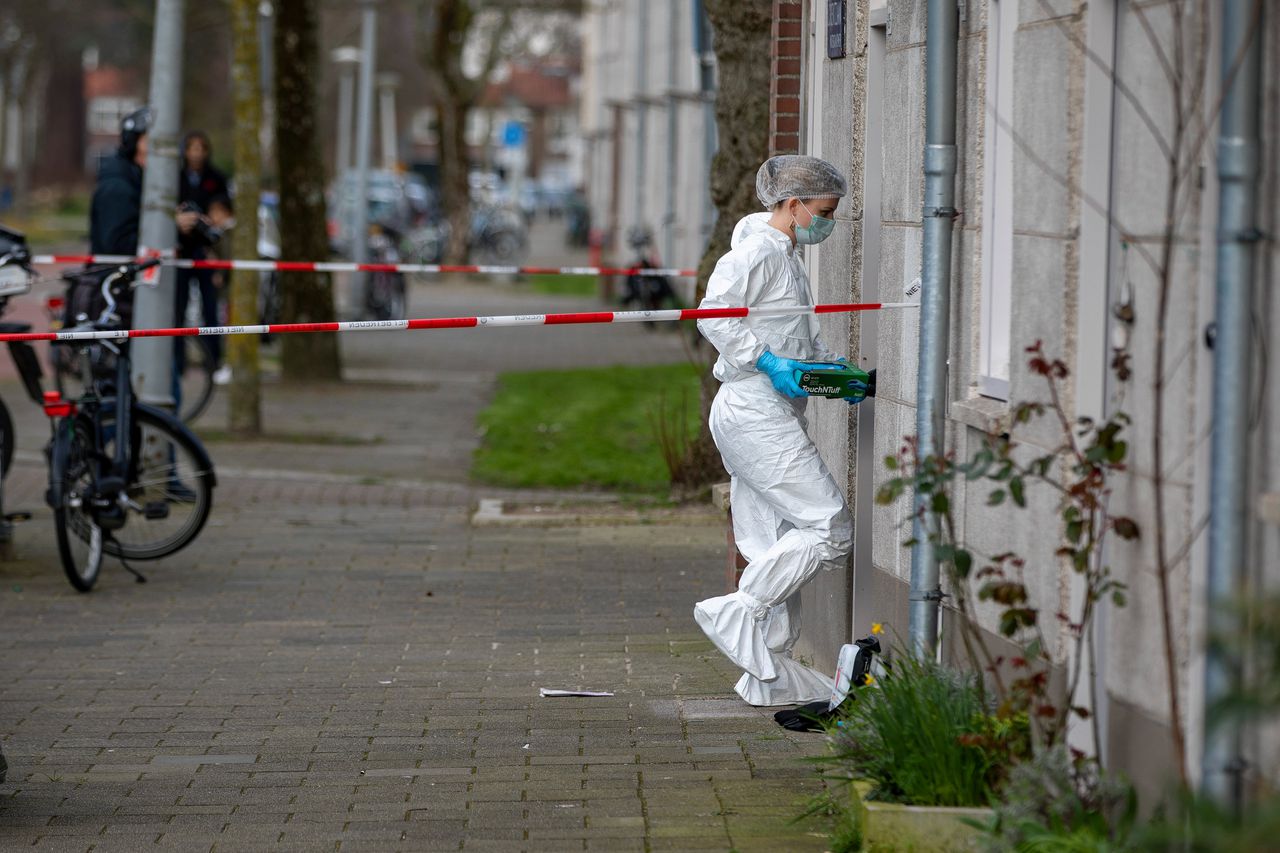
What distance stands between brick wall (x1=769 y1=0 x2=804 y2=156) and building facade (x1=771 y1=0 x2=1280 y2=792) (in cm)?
122

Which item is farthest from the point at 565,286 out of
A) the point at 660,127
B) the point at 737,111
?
the point at 737,111

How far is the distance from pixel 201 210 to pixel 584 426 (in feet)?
10.3

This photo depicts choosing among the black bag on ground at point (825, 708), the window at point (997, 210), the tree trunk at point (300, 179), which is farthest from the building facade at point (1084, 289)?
the tree trunk at point (300, 179)

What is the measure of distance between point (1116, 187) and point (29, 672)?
4608 millimetres

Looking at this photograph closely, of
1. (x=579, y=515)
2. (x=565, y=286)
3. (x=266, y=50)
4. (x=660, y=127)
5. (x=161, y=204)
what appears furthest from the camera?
(x=565, y=286)

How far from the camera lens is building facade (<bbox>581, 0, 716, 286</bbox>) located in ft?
88.3

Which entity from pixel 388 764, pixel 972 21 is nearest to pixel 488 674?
→ pixel 388 764

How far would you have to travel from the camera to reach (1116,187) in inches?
171

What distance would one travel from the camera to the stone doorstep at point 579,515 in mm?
10469

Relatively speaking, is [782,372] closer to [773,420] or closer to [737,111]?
[773,420]

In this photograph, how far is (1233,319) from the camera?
3.63 metres

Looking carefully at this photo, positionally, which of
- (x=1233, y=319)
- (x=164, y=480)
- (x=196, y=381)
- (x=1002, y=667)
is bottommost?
(x=1002, y=667)

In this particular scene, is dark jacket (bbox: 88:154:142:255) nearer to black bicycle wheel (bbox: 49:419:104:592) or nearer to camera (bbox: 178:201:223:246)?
camera (bbox: 178:201:223:246)

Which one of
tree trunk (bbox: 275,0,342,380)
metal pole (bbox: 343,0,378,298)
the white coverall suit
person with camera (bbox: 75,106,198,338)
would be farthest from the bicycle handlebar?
→ metal pole (bbox: 343,0,378,298)
